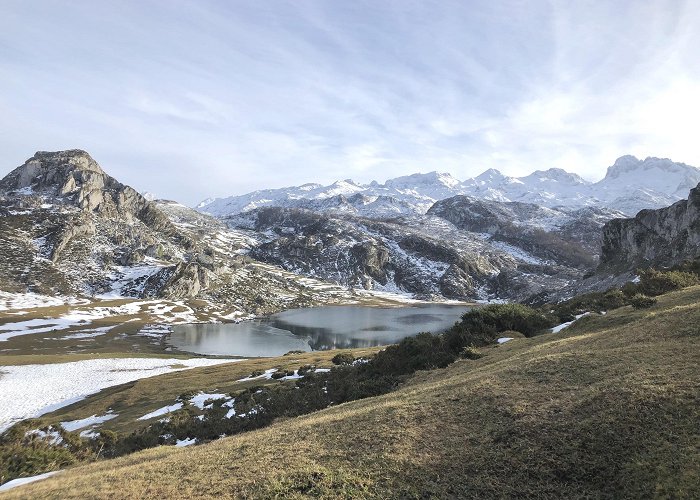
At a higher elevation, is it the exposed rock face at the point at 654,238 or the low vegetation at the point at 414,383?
the exposed rock face at the point at 654,238

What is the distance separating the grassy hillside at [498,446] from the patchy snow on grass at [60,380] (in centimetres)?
4482

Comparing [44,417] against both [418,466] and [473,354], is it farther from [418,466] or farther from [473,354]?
[418,466]

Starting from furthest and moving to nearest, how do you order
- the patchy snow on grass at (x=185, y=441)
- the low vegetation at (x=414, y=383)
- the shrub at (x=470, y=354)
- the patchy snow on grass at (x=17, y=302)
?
the patchy snow on grass at (x=17, y=302) → the shrub at (x=470, y=354) → the patchy snow on grass at (x=185, y=441) → the low vegetation at (x=414, y=383)

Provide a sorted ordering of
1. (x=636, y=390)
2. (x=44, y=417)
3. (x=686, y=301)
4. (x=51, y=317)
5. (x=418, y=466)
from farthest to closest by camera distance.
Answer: (x=51, y=317), (x=44, y=417), (x=686, y=301), (x=636, y=390), (x=418, y=466)

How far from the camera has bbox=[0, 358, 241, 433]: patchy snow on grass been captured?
56.2 m

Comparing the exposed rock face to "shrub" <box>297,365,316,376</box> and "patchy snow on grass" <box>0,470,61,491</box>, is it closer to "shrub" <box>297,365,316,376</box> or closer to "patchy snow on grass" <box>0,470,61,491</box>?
"shrub" <box>297,365,316,376</box>

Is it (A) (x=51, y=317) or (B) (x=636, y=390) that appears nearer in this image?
(B) (x=636, y=390)

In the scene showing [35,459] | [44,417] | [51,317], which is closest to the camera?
[35,459]

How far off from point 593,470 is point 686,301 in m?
22.2

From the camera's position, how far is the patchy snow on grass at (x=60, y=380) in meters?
56.2

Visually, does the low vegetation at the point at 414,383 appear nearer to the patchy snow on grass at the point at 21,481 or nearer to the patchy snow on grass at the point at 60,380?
the patchy snow on grass at the point at 21,481

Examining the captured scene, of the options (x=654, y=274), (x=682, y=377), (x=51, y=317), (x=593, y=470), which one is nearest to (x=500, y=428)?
(x=593, y=470)

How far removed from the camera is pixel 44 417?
166 feet

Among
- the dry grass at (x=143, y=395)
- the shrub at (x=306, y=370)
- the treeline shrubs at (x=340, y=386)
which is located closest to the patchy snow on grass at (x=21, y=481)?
the treeline shrubs at (x=340, y=386)
